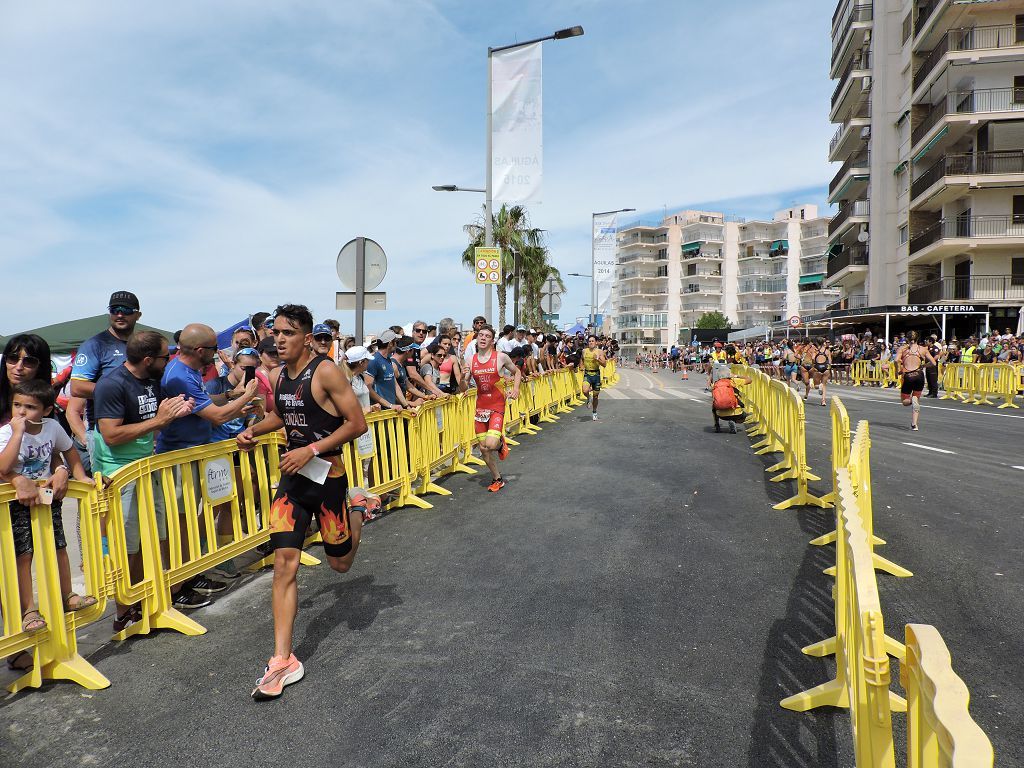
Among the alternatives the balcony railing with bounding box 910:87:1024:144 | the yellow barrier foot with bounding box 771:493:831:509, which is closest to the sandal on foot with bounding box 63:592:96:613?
the yellow barrier foot with bounding box 771:493:831:509

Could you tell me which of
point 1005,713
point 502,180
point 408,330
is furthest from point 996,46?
point 1005,713

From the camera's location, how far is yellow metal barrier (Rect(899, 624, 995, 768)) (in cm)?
130

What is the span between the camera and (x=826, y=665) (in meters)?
3.57

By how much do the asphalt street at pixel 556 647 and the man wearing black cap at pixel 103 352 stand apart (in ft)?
5.59

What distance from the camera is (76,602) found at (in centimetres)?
380

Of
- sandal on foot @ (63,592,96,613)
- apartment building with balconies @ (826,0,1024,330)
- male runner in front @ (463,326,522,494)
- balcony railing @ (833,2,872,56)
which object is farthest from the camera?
balcony railing @ (833,2,872,56)

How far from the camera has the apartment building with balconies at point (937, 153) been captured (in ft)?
110

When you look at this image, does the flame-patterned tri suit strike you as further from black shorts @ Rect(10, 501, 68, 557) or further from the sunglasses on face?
the sunglasses on face

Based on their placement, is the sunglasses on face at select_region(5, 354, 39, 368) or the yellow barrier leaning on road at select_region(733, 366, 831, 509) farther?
the yellow barrier leaning on road at select_region(733, 366, 831, 509)

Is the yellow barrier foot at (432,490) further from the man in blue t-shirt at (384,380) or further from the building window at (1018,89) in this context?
the building window at (1018,89)

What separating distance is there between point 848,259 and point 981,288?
13.8 m

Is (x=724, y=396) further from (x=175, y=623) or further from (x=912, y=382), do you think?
(x=175, y=623)

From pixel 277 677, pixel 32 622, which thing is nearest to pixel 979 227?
pixel 277 677

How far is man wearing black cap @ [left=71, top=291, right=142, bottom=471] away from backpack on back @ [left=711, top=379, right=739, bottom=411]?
10.5 meters
